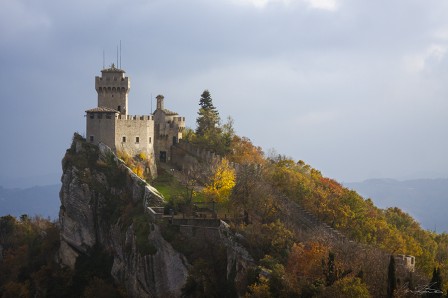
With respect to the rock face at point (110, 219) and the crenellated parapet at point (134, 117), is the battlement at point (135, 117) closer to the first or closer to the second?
the crenellated parapet at point (134, 117)

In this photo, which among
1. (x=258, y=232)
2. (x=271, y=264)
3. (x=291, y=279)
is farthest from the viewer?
(x=258, y=232)

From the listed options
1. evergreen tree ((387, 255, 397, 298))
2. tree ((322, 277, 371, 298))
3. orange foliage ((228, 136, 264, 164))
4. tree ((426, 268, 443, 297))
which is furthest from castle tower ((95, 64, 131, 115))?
tree ((426, 268, 443, 297))

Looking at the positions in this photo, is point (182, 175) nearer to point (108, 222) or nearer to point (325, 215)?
point (108, 222)

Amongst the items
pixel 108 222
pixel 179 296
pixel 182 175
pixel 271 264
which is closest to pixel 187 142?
pixel 182 175

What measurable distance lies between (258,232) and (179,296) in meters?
9.71

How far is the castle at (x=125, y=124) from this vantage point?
7694 centimetres

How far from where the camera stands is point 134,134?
78812 millimetres

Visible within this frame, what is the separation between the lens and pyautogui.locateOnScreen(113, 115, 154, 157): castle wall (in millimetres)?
77438

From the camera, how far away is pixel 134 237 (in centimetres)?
6575

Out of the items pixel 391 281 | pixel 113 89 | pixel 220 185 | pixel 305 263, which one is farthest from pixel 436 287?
pixel 113 89

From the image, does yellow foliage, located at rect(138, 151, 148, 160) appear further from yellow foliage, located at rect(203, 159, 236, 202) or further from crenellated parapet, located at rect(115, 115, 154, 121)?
yellow foliage, located at rect(203, 159, 236, 202)

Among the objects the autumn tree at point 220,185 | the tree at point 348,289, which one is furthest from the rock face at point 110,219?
the tree at point 348,289

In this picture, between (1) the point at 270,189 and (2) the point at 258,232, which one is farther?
(1) the point at 270,189

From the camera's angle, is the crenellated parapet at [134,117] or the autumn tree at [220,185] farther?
the crenellated parapet at [134,117]
